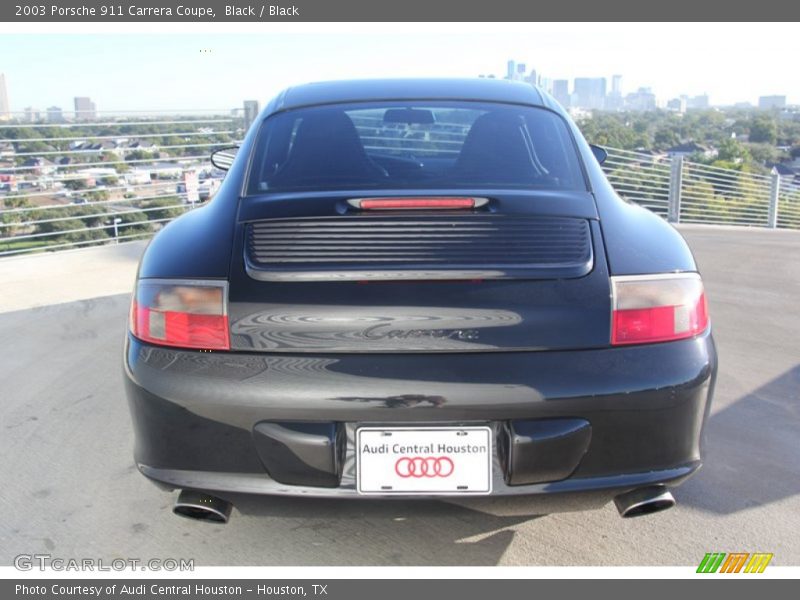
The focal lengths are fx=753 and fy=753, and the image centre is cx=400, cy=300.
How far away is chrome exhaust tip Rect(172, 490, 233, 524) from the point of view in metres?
2.14

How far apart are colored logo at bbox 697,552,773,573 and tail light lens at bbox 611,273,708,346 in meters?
0.79

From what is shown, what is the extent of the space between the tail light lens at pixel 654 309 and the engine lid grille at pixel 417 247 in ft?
0.44

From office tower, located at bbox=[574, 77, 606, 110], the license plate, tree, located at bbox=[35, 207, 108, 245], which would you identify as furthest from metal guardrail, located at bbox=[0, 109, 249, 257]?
office tower, located at bbox=[574, 77, 606, 110]

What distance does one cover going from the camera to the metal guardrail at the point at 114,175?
8836 mm

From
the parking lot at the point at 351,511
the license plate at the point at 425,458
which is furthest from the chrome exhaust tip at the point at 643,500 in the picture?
the license plate at the point at 425,458

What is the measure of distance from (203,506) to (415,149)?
176 centimetres

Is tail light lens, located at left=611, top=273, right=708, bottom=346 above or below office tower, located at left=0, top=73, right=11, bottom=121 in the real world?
below

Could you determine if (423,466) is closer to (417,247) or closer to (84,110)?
(417,247)

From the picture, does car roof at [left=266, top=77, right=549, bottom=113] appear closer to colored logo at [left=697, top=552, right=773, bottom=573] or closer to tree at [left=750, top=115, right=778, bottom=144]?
colored logo at [left=697, top=552, right=773, bottom=573]

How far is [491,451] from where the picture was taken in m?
1.99

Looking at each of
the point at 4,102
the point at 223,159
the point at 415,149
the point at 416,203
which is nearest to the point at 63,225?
the point at 4,102

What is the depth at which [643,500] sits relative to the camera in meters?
2.11

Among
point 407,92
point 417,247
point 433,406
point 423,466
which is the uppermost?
point 407,92

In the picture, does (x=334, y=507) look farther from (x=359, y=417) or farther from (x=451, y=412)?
(x=451, y=412)
